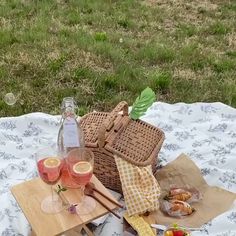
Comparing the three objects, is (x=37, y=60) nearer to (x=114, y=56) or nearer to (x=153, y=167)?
(x=114, y=56)

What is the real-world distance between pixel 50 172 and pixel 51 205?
0.55ft

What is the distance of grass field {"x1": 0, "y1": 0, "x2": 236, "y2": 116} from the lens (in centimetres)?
394

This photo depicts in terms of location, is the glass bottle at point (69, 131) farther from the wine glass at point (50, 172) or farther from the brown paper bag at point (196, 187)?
the brown paper bag at point (196, 187)

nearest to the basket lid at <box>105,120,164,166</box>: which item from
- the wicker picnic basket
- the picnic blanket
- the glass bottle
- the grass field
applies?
the wicker picnic basket

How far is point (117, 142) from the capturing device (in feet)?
8.99

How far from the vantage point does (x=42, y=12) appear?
514 centimetres

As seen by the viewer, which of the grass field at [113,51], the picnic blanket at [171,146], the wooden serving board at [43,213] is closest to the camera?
the wooden serving board at [43,213]

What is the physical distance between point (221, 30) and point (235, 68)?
0.74m

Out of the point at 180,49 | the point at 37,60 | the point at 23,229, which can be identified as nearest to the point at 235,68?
the point at 180,49

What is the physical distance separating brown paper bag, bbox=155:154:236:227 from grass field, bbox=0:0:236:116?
935mm

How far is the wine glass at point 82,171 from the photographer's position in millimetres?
2309

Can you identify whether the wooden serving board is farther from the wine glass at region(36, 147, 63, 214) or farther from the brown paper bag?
the brown paper bag

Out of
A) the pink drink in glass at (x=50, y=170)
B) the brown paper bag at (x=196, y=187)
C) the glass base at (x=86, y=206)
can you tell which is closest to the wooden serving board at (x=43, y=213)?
the glass base at (x=86, y=206)

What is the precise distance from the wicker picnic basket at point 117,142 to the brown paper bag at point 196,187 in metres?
0.13
